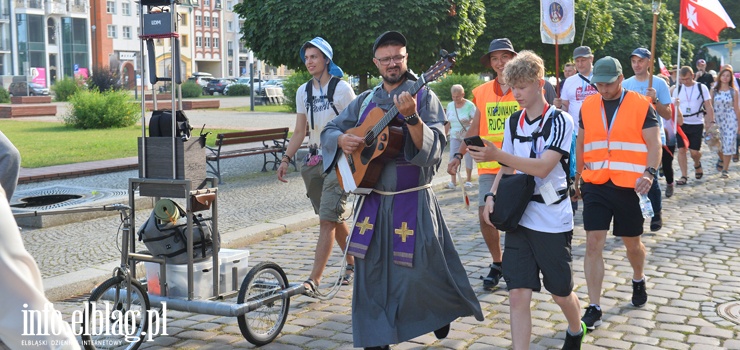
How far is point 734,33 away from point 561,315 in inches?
2278

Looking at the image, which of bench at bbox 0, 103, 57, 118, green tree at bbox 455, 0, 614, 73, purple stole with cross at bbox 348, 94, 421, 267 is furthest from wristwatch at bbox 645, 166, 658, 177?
bench at bbox 0, 103, 57, 118

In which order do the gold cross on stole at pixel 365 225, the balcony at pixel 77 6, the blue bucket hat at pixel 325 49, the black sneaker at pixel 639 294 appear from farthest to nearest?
the balcony at pixel 77 6, the blue bucket hat at pixel 325 49, the black sneaker at pixel 639 294, the gold cross on stole at pixel 365 225

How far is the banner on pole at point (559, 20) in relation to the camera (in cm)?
1027

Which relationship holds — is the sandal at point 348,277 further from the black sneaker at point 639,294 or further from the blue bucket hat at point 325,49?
the black sneaker at point 639,294

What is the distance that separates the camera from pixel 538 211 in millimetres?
4656

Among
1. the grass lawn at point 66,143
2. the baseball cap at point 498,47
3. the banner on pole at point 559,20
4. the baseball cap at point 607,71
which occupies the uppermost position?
the banner on pole at point 559,20

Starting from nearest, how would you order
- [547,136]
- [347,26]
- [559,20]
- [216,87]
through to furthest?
[547,136]
[559,20]
[347,26]
[216,87]

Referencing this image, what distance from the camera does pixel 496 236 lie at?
22.2 ft

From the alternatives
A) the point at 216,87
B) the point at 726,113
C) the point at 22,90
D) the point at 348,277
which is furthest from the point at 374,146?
the point at 216,87

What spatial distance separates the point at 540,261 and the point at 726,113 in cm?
1229

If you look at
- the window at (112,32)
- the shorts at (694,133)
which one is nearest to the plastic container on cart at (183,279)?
the shorts at (694,133)

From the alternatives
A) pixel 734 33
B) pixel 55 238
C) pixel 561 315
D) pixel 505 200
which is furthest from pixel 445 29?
pixel 734 33

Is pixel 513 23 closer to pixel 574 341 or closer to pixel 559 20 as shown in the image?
pixel 559 20

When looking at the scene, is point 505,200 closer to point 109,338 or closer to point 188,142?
point 188,142
